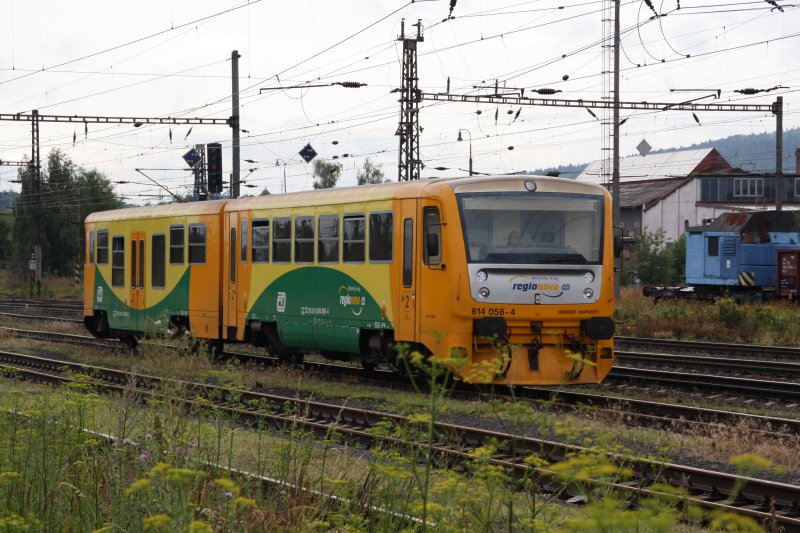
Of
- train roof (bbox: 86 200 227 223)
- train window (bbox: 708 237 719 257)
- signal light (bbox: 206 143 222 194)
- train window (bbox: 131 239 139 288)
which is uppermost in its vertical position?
signal light (bbox: 206 143 222 194)

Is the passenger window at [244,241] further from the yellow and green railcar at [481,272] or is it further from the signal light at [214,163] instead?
the signal light at [214,163]

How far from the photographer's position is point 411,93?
112 feet

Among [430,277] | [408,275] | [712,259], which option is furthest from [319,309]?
[712,259]

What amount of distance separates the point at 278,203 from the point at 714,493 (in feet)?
35.9

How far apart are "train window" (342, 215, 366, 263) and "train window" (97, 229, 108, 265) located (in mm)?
9524

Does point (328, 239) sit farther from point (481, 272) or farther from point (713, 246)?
point (713, 246)

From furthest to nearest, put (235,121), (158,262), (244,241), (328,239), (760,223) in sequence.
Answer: (760,223) < (235,121) < (158,262) < (244,241) < (328,239)

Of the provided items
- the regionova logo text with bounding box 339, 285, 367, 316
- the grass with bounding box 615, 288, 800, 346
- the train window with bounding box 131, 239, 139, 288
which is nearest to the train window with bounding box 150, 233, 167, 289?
the train window with bounding box 131, 239, 139, 288

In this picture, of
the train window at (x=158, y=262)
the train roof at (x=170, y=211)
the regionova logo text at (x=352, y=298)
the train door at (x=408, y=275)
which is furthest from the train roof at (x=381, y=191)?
the regionova logo text at (x=352, y=298)

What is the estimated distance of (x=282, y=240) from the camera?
18.2 meters

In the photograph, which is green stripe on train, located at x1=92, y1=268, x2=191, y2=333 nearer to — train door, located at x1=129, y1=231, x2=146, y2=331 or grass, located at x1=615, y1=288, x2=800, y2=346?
train door, located at x1=129, y1=231, x2=146, y2=331

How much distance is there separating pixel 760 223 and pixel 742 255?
5.53 ft

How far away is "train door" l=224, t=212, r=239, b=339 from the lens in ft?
64.0

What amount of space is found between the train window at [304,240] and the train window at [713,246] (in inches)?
1006
